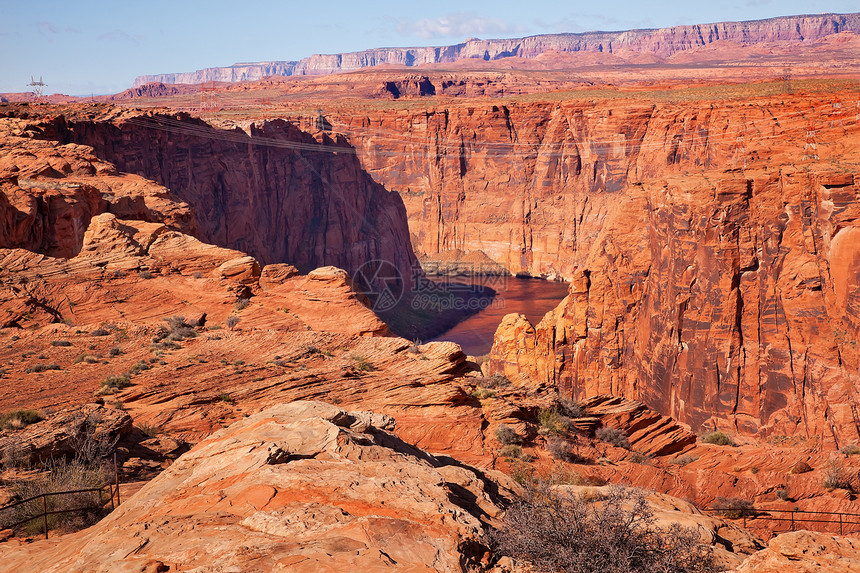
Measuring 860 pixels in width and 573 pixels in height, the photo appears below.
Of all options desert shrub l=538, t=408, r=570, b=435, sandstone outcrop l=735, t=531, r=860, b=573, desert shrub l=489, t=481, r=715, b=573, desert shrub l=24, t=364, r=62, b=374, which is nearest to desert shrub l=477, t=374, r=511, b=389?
desert shrub l=538, t=408, r=570, b=435

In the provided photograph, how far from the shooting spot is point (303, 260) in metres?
68.1

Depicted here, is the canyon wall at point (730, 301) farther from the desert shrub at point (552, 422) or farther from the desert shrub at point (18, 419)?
the desert shrub at point (18, 419)

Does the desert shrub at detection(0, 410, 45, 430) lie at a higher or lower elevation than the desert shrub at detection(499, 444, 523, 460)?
higher

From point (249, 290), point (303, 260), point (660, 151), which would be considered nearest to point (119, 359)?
point (249, 290)

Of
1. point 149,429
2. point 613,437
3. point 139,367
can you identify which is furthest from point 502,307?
point 149,429

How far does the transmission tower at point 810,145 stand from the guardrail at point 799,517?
1278 inches

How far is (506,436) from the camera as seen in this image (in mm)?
14180

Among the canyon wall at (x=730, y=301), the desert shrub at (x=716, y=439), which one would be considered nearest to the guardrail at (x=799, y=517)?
the desert shrub at (x=716, y=439)

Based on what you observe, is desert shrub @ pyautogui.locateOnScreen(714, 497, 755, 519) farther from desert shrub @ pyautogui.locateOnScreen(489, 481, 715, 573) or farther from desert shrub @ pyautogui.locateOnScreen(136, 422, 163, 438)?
desert shrub @ pyautogui.locateOnScreen(136, 422, 163, 438)

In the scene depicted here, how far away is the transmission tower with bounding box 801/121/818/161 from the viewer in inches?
1671

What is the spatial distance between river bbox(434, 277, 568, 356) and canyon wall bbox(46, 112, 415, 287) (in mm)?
11445

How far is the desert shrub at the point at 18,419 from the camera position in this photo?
12031 mm

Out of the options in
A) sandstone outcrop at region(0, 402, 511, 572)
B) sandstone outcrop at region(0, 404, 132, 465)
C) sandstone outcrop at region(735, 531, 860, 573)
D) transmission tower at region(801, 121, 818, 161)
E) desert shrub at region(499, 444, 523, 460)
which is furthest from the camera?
transmission tower at region(801, 121, 818, 161)

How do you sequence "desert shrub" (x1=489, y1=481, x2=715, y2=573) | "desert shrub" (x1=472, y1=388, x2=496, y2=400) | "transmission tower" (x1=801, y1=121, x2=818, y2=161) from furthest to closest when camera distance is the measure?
"transmission tower" (x1=801, y1=121, x2=818, y2=161), "desert shrub" (x1=472, y1=388, x2=496, y2=400), "desert shrub" (x1=489, y1=481, x2=715, y2=573)
